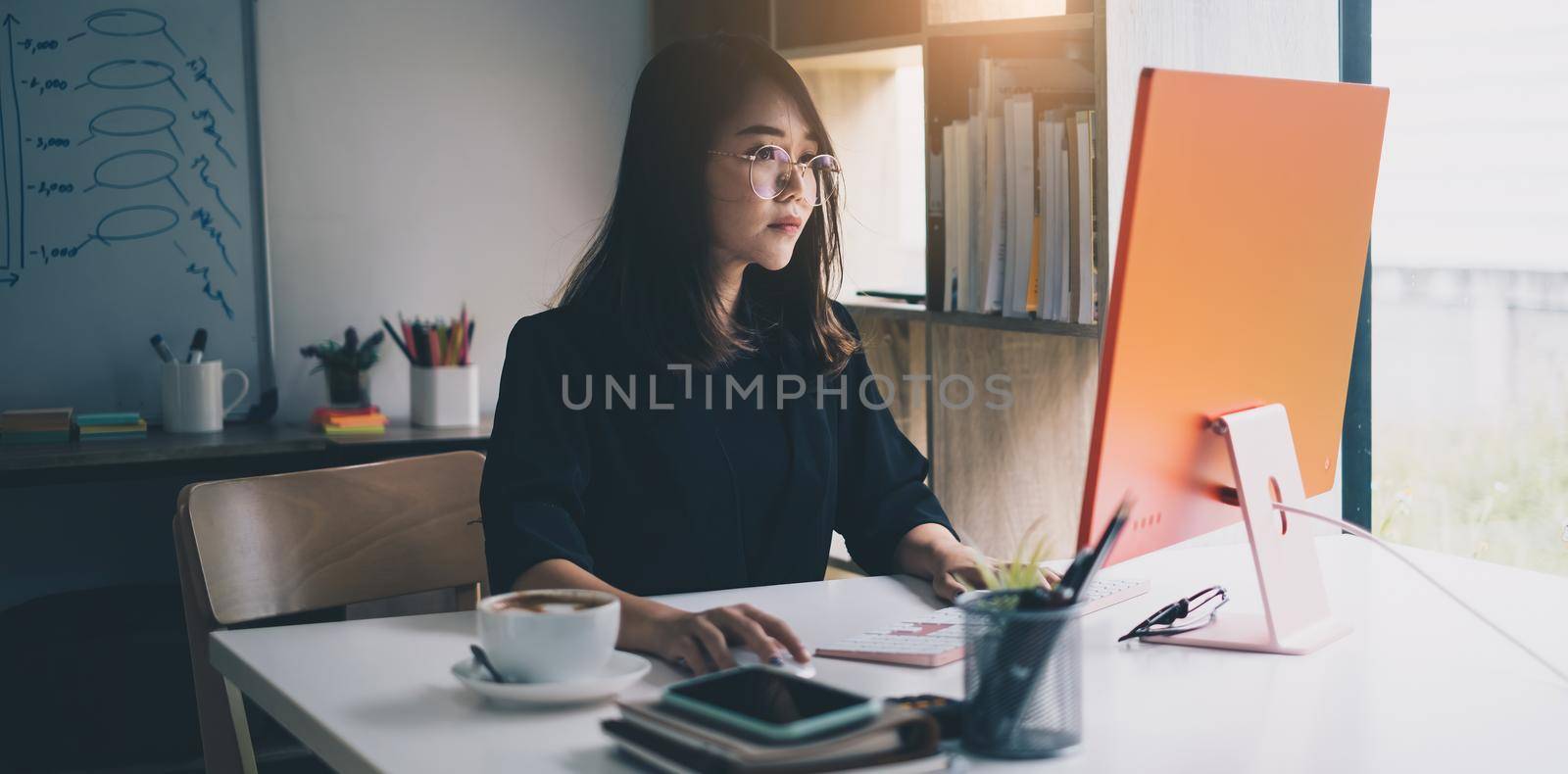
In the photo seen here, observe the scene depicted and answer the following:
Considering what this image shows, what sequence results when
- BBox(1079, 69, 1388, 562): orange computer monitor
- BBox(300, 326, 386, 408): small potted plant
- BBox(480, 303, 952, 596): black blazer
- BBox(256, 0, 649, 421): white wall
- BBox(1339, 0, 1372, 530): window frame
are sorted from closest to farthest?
1. BBox(1079, 69, 1388, 562): orange computer monitor
2. BBox(480, 303, 952, 596): black blazer
3. BBox(1339, 0, 1372, 530): window frame
4. BBox(300, 326, 386, 408): small potted plant
5. BBox(256, 0, 649, 421): white wall

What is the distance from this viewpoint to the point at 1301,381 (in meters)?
1.32

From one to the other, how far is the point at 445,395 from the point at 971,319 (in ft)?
4.35

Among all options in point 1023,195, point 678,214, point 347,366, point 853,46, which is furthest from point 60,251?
point 1023,195

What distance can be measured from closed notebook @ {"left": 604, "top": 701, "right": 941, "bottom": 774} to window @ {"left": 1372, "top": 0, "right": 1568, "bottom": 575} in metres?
1.55

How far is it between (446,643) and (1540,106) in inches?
69.1

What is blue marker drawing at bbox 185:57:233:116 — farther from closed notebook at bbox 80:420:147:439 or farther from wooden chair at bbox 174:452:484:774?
wooden chair at bbox 174:452:484:774

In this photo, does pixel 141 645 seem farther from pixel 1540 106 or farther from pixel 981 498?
pixel 1540 106

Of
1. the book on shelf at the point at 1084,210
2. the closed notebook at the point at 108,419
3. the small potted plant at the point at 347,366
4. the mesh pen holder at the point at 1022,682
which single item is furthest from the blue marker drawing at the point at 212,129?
the mesh pen holder at the point at 1022,682

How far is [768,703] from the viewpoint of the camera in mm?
896

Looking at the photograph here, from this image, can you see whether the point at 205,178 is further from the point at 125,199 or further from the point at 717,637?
the point at 717,637

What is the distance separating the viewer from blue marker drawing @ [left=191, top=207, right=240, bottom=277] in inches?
123

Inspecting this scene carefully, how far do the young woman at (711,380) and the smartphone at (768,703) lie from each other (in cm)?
60

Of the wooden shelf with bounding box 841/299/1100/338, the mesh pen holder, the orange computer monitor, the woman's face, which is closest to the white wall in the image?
the wooden shelf with bounding box 841/299/1100/338

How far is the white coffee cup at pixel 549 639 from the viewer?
101cm
